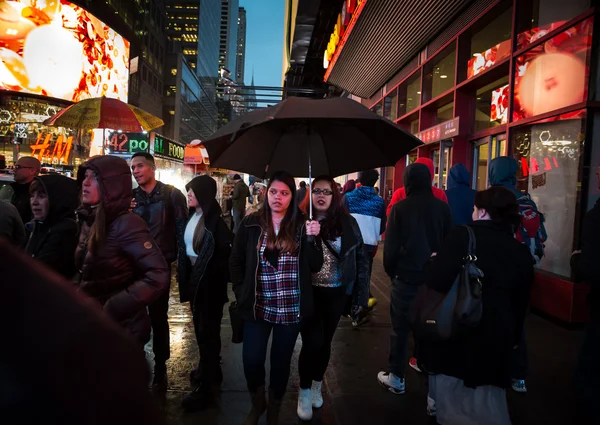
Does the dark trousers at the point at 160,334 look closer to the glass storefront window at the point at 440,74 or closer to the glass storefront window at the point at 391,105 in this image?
the glass storefront window at the point at 440,74

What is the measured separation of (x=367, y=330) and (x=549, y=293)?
277cm

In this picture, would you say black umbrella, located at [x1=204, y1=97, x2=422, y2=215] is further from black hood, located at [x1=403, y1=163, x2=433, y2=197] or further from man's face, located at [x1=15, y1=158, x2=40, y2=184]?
man's face, located at [x1=15, y1=158, x2=40, y2=184]

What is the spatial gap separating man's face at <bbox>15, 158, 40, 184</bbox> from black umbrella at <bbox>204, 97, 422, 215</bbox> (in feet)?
10.6

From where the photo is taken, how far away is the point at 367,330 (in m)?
5.96

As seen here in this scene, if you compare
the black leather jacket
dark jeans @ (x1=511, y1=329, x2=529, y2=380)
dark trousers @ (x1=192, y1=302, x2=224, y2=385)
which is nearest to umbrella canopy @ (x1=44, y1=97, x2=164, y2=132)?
the black leather jacket

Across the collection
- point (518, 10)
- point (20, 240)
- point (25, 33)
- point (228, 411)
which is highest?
point (25, 33)

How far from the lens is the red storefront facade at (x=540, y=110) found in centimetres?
605

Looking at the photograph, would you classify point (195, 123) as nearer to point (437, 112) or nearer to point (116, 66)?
point (116, 66)

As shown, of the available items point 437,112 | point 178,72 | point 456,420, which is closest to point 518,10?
point 437,112

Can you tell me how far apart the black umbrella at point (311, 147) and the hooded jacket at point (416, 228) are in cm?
36

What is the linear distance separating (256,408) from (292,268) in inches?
41.6

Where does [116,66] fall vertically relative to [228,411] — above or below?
above

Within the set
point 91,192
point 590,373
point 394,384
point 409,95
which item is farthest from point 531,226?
point 409,95

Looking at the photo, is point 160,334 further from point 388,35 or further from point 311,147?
point 388,35
